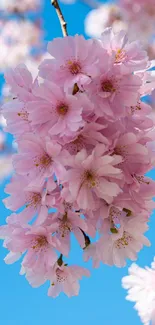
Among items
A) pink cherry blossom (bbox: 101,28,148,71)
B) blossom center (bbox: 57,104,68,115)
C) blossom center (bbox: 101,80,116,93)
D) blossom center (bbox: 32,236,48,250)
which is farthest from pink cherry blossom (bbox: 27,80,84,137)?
blossom center (bbox: 32,236,48,250)

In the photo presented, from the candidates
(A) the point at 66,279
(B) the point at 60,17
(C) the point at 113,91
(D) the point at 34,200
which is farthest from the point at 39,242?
(B) the point at 60,17

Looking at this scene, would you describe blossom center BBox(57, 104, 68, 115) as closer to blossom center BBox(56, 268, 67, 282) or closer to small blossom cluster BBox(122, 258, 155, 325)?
blossom center BBox(56, 268, 67, 282)

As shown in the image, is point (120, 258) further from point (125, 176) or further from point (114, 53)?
point (114, 53)

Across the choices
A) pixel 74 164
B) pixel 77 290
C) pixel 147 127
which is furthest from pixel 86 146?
pixel 77 290

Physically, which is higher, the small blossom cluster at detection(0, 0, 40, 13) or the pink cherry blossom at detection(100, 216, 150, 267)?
the small blossom cluster at detection(0, 0, 40, 13)

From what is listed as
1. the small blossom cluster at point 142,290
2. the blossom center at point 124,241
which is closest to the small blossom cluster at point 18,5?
the small blossom cluster at point 142,290

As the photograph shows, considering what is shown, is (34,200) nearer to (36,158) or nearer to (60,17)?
(36,158)

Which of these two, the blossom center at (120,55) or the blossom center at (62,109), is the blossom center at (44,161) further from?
the blossom center at (120,55)
